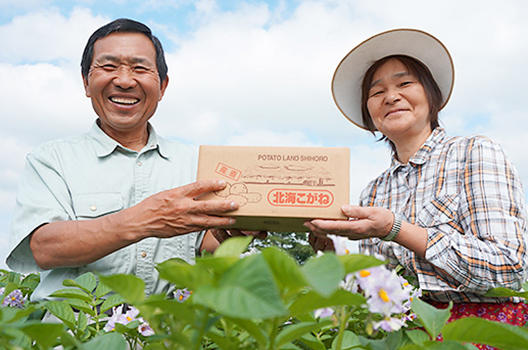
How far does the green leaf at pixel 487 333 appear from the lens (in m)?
0.67

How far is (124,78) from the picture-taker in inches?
80.5

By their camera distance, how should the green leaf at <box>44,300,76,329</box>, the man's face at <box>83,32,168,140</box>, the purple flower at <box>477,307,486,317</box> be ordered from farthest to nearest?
the man's face at <box>83,32,168,140</box>, the purple flower at <box>477,307,486,317</box>, the green leaf at <box>44,300,76,329</box>

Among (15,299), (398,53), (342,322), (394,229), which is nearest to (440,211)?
(394,229)

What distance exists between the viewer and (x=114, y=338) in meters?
0.78

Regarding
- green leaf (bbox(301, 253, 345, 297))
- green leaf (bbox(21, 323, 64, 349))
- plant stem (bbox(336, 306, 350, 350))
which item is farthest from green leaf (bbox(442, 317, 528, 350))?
green leaf (bbox(21, 323, 64, 349))

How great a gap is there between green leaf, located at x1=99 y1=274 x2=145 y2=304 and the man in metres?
0.84

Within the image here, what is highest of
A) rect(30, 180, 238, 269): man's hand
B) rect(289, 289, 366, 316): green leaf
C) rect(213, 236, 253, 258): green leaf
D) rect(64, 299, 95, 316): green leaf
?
rect(30, 180, 238, 269): man's hand

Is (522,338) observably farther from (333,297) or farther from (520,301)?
(520,301)

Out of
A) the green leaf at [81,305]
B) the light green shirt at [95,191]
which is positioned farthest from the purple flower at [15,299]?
the green leaf at [81,305]

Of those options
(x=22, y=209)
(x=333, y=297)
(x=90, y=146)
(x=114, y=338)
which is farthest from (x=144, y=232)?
(x=333, y=297)

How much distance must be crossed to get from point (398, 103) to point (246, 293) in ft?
5.75

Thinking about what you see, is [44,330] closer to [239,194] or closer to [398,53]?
[239,194]

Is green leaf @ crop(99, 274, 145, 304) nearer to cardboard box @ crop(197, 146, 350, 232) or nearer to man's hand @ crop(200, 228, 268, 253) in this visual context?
cardboard box @ crop(197, 146, 350, 232)

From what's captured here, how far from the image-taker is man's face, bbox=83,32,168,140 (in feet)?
6.73
